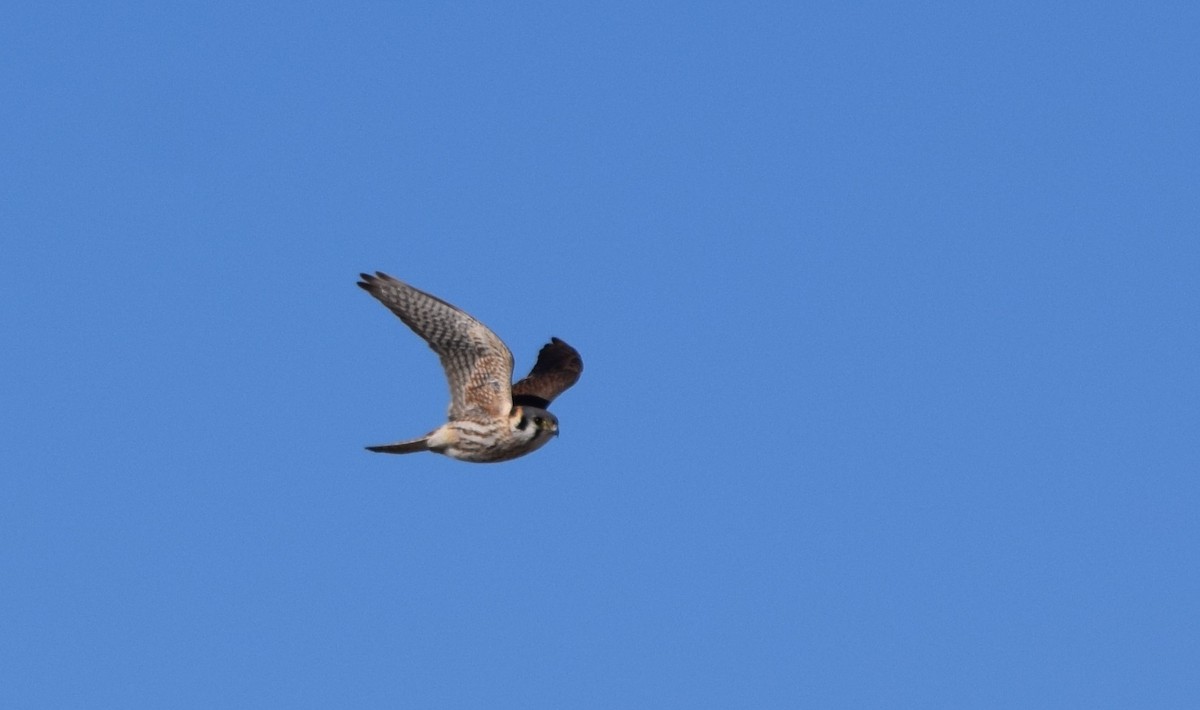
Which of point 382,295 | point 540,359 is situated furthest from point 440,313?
point 540,359

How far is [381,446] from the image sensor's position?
2295cm

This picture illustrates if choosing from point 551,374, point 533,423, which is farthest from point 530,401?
point 533,423

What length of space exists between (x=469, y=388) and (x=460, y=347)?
447 millimetres

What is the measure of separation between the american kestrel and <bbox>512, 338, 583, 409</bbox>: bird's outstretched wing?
178 cm

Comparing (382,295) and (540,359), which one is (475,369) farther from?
(540,359)

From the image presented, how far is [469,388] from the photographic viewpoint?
2294 centimetres

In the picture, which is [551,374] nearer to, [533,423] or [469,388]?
[469,388]

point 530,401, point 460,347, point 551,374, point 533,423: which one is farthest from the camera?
point 551,374

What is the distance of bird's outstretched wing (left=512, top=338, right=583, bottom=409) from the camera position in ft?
82.9

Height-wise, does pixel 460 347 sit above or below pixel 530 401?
below

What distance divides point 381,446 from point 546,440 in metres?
1.73

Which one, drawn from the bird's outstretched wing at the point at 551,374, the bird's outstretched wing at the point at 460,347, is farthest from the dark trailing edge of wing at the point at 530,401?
the bird's outstretched wing at the point at 460,347

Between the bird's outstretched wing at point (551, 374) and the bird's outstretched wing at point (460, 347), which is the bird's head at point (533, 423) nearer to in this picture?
the bird's outstretched wing at point (460, 347)

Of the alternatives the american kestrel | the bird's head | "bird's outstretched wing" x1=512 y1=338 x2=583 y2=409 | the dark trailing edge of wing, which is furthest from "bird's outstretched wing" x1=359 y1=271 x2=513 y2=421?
"bird's outstretched wing" x1=512 y1=338 x2=583 y2=409
